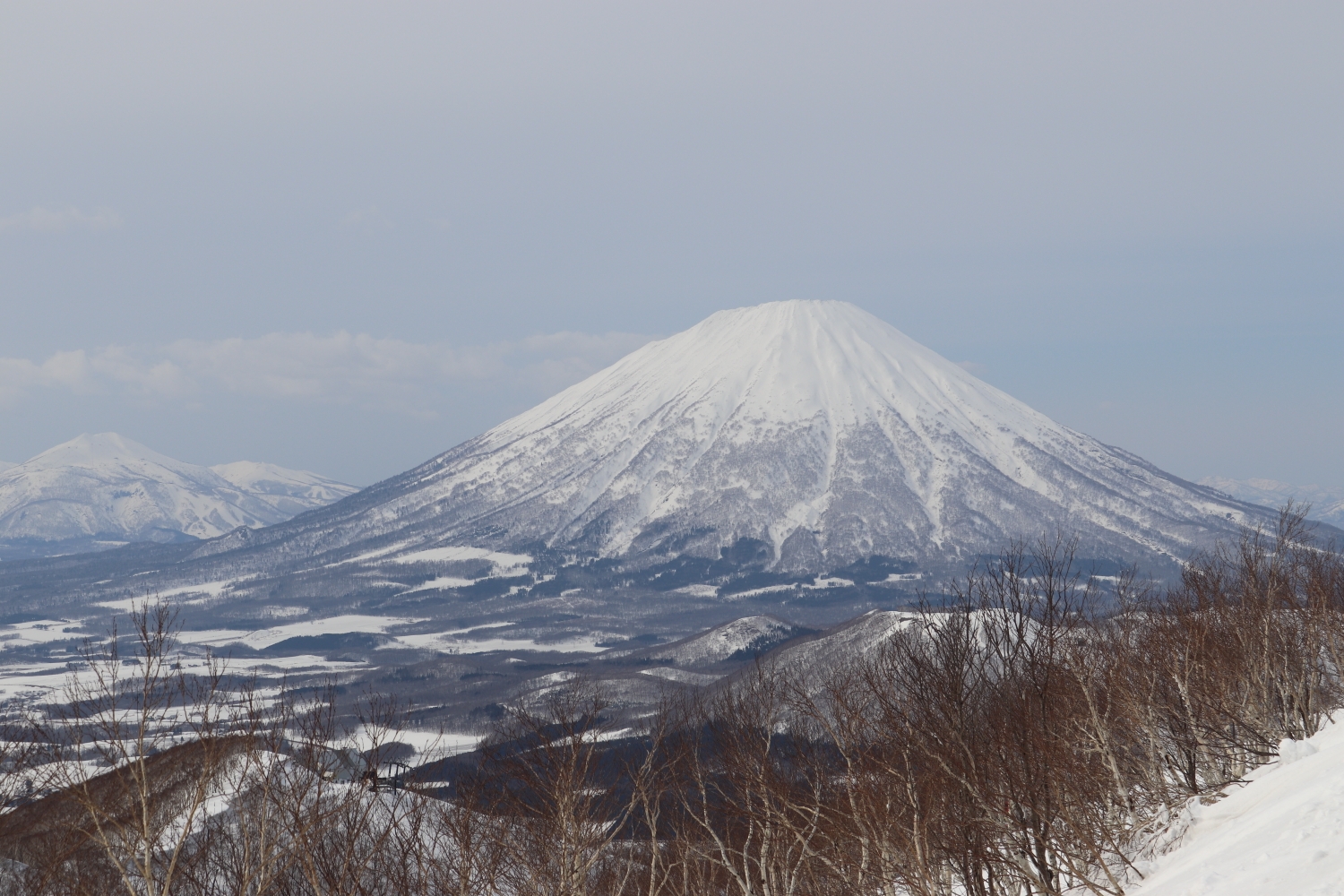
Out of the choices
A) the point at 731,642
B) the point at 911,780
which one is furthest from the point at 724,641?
the point at 911,780

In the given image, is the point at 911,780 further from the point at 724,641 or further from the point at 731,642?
the point at 724,641

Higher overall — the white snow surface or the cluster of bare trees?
the cluster of bare trees

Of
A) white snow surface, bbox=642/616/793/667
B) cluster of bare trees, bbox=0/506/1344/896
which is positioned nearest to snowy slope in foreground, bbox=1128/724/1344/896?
cluster of bare trees, bbox=0/506/1344/896

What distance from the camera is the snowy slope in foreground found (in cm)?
1101

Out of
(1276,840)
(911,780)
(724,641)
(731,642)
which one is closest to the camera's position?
(1276,840)

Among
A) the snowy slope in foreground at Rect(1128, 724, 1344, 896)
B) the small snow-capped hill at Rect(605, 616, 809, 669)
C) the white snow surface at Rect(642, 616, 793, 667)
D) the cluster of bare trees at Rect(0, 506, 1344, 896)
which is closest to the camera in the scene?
the snowy slope in foreground at Rect(1128, 724, 1344, 896)

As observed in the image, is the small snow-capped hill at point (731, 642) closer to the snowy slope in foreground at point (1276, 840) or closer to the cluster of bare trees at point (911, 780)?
the cluster of bare trees at point (911, 780)

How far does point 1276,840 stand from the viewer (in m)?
12.1

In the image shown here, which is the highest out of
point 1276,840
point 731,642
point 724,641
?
point 1276,840

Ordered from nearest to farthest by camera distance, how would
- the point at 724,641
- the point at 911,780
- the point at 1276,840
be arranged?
the point at 1276,840, the point at 911,780, the point at 724,641

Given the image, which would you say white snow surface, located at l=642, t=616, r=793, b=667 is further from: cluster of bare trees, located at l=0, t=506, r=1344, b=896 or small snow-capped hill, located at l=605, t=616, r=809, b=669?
cluster of bare trees, located at l=0, t=506, r=1344, b=896

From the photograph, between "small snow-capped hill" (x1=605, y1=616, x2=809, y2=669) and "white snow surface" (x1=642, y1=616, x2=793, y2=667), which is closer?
"small snow-capped hill" (x1=605, y1=616, x2=809, y2=669)

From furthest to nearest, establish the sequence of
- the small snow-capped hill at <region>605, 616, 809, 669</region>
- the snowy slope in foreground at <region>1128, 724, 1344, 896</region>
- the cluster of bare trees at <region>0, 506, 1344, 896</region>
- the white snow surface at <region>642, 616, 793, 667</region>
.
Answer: the white snow surface at <region>642, 616, 793, 667</region>, the small snow-capped hill at <region>605, 616, 809, 669</region>, the cluster of bare trees at <region>0, 506, 1344, 896</region>, the snowy slope in foreground at <region>1128, 724, 1344, 896</region>

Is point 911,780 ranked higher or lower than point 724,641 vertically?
higher
